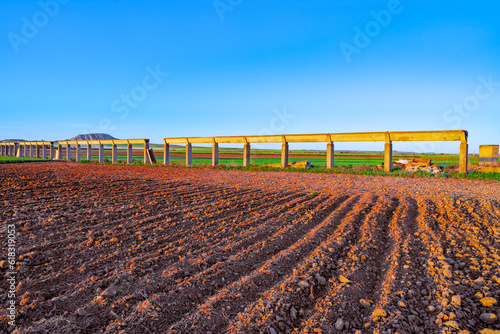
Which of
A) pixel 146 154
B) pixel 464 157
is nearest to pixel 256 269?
pixel 464 157

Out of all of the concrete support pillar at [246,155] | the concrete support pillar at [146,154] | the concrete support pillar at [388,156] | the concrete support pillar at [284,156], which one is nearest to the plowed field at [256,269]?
the concrete support pillar at [388,156]

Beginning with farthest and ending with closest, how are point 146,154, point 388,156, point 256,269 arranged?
point 146,154
point 388,156
point 256,269

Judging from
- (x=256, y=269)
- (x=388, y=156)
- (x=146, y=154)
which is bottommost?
(x=256, y=269)

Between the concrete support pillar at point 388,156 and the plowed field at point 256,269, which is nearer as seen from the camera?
the plowed field at point 256,269

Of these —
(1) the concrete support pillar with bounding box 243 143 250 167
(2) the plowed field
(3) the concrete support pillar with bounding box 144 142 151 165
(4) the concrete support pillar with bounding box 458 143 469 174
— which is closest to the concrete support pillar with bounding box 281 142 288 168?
(1) the concrete support pillar with bounding box 243 143 250 167

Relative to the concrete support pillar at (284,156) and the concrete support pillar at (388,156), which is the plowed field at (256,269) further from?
the concrete support pillar at (284,156)

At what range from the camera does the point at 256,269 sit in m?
3.09

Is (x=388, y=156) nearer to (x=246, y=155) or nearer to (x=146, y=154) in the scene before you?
(x=246, y=155)

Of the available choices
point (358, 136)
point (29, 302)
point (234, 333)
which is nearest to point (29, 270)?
point (29, 302)

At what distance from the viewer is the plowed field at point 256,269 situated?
2.22 meters

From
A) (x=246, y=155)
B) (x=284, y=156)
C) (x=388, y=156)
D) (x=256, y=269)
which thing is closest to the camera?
(x=256, y=269)

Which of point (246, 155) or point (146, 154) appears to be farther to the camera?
point (146, 154)

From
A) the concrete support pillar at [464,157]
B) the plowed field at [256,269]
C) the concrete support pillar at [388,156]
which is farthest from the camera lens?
the concrete support pillar at [388,156]

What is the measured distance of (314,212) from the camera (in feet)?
18.4
